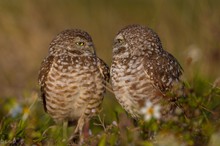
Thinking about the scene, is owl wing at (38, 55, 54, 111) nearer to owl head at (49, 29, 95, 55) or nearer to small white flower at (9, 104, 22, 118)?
owl head at (49, 29, 95, 55)

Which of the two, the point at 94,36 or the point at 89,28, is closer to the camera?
the point at 94,36

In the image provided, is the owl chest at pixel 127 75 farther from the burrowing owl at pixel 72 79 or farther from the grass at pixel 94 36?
the grass at pixel 94 36

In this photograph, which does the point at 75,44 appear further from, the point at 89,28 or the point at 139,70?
the point at 89,28

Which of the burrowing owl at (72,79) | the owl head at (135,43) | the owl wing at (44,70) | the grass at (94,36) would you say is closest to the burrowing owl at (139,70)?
the owl head at (135,43)

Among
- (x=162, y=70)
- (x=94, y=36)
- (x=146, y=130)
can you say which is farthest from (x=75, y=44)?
(x=94, y=36)

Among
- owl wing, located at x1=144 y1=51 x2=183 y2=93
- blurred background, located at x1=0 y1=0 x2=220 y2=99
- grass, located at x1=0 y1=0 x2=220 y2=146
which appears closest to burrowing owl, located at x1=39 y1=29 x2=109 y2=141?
grass, located at x1=0 y1=0 x2=220 y2=146

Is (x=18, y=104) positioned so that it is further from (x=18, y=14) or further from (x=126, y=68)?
(x=18, y=14)

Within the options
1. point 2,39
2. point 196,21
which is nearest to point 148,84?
point 196,21
